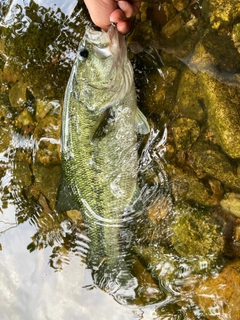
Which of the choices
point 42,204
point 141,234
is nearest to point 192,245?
point 141,234

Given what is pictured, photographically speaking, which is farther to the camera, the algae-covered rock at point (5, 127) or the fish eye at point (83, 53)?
Answer: the algae-covered rock at point (5, 127)

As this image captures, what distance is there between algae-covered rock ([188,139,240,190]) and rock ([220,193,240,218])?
0.09 metres

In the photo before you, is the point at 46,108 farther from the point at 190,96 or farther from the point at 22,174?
the point at 190,96

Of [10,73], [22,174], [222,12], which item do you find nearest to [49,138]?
[22,174]

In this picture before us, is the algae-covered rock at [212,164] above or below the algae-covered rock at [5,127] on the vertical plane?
above

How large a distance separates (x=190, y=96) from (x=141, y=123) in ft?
1.89

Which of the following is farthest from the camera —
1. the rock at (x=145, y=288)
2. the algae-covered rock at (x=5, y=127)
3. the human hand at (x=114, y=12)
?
the algae-covered rock at (x=5, y=127)

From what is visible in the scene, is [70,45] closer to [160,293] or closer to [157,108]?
[157,108]

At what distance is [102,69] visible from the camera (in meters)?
3.05

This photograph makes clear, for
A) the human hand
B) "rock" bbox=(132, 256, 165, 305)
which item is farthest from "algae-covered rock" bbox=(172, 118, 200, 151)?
"rock" bbox=(132, 256, 165, 305)

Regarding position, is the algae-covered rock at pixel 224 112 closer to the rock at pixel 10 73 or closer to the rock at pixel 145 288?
the rock at pixel 145 288

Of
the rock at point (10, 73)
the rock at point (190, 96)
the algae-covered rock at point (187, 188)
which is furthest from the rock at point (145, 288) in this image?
the rock at point (10, 73)

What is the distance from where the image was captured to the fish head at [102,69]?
117 inches

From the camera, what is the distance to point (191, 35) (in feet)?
11.0
